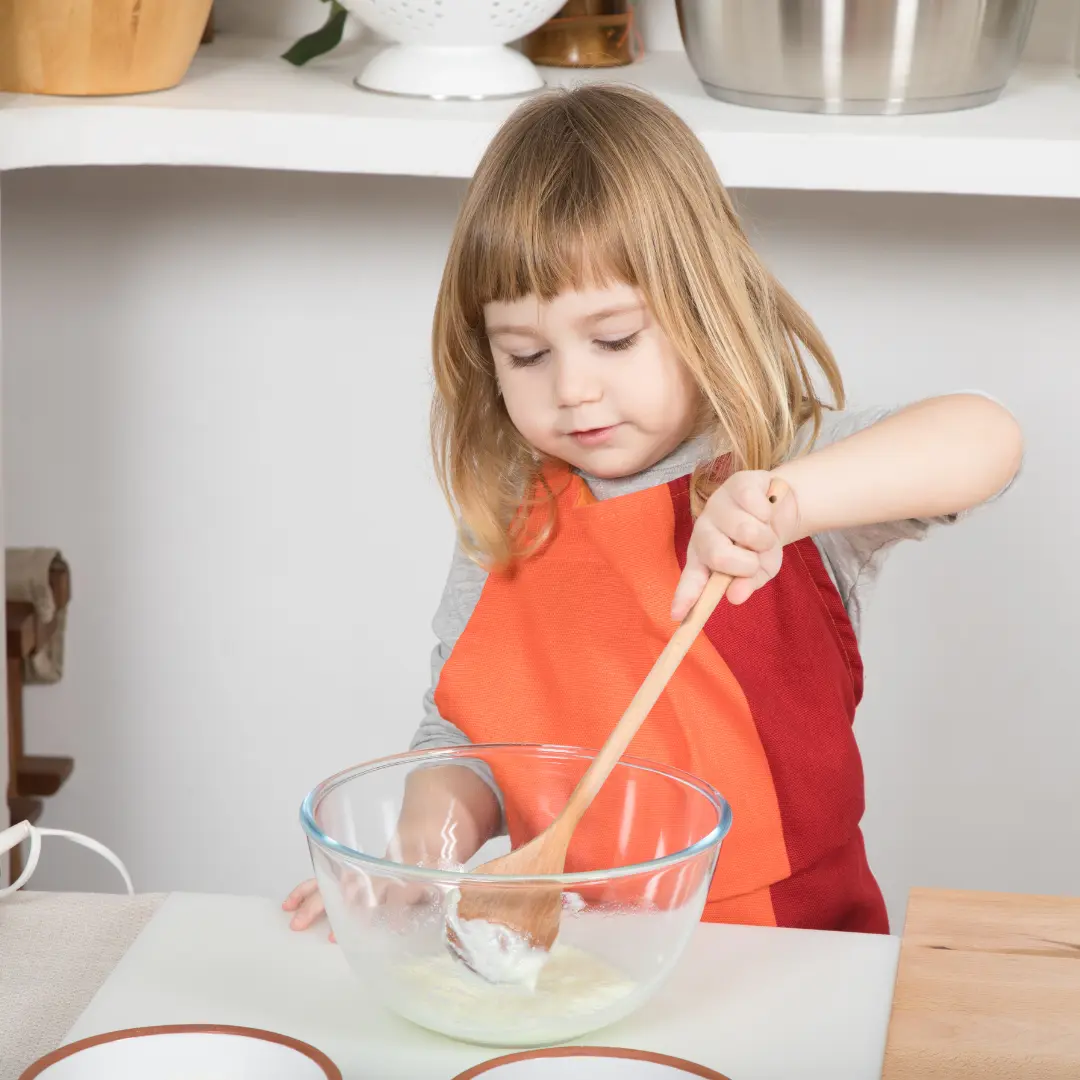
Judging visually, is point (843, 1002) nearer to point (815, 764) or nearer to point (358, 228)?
point (815, 764)

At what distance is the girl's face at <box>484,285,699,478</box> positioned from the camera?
2.86ft

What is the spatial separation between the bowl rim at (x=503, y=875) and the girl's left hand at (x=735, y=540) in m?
0.08

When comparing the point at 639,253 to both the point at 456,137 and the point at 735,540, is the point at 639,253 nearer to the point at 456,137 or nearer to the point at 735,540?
the point at 735,540

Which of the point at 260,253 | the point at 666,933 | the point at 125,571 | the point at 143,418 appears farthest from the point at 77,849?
the point at 666,933

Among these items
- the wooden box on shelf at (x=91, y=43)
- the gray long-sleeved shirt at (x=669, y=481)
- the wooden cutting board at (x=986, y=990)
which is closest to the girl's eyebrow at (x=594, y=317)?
the gray long-sleeved shirt at (x=669, y=481)

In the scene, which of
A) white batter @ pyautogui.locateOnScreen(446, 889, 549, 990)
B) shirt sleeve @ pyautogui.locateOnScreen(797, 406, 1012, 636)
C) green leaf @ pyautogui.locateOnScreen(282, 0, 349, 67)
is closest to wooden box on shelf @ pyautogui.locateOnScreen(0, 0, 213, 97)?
green leaf @ pyautogui.locateOnScreen(282, 0, 349, 67)

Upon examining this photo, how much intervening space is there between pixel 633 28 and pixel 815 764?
0.76 m

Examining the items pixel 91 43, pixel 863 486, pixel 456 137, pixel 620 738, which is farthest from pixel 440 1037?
pixel 91 43

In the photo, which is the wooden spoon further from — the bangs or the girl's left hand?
the bangs

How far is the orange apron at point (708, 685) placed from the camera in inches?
36.8

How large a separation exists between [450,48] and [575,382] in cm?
50

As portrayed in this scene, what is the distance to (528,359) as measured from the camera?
907 mm

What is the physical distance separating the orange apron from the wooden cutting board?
28 cm

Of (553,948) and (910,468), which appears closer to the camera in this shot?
(553,948)
